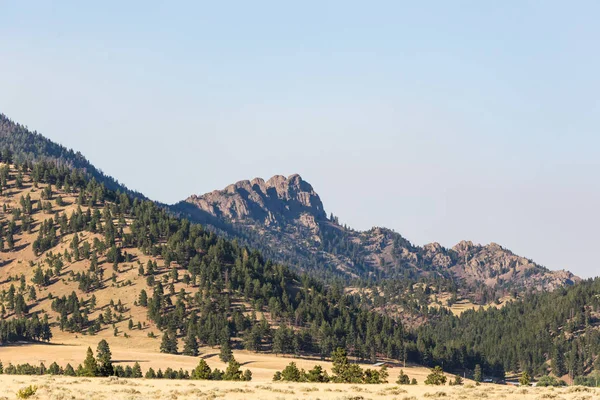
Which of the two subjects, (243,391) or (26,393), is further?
(243,391)

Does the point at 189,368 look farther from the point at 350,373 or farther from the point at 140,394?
the point at 140,394

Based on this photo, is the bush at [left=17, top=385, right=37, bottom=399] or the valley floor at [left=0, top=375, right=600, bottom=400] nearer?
the bush at [left=17, top=385, right=37, bottom=399]

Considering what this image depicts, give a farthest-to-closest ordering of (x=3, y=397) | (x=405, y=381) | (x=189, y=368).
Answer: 1. (x=189, y=368)
2. (x=405, y=381)
3. (x=3, y=397)

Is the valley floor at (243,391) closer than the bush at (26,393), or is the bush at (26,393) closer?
the bush at (26,393)

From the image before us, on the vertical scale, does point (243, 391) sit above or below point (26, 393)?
above

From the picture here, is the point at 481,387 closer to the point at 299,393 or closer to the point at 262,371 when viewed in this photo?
the point at 299,393

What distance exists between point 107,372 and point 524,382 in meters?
58.6

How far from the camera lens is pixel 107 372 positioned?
10438 centimetres

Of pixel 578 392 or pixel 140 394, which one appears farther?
pixel 578 392

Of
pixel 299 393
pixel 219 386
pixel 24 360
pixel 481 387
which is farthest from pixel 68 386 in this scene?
pixel 24 360

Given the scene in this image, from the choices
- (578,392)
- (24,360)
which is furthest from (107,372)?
(24,360)

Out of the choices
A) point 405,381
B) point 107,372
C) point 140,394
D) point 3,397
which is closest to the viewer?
point 3,397

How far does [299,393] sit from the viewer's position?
74.8m

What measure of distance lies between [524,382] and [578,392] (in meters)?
42.1
